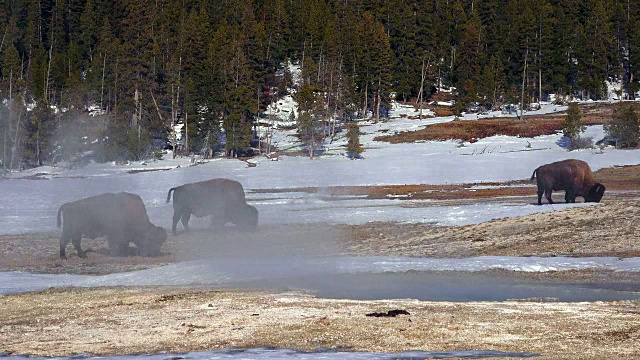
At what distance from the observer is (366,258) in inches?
958

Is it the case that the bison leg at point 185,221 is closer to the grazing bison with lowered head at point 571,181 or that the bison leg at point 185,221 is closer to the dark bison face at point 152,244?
the dark bison face at point 152,244

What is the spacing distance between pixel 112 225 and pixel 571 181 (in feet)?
57.9

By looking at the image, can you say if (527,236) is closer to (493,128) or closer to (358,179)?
(358,179)

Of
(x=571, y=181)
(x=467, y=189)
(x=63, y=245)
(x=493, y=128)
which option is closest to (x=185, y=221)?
(x=63, y=245)

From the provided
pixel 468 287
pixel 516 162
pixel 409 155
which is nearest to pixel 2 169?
pixel 409 155

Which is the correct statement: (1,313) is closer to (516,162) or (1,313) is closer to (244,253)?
(244,253)

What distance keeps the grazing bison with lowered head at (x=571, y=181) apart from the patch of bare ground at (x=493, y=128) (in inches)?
1721

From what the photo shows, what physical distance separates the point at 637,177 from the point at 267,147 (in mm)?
37591

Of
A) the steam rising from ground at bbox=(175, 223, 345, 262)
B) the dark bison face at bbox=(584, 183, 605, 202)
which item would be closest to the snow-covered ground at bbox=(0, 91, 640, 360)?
the steam rising from ground at bbox=(175, 223, 345, 262)

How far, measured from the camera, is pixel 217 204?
3180cm

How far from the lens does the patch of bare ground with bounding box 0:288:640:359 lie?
11.8m

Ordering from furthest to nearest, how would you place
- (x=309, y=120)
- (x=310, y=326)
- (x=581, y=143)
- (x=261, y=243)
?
(x=309, y=120)
(x=581, y=143)
(x=261, y=243)
(x=310, y=326)

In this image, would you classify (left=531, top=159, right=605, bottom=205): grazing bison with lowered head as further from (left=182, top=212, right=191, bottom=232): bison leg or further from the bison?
(left=182, top=212, right=191, bottom=232): bison leg

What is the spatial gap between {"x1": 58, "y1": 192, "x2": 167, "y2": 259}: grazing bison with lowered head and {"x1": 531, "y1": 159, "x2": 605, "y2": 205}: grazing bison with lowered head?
15.4m
